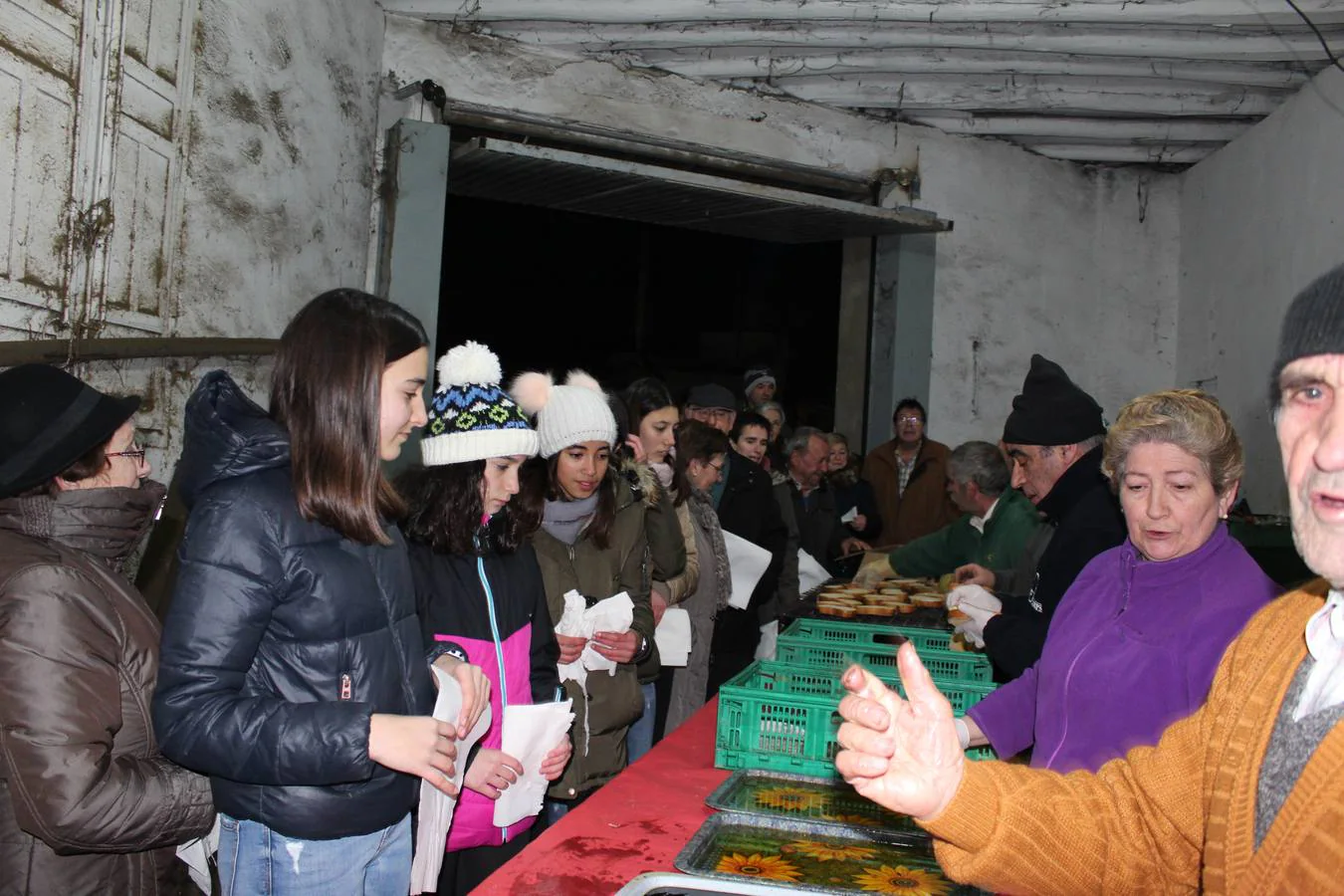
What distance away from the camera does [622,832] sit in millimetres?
2264

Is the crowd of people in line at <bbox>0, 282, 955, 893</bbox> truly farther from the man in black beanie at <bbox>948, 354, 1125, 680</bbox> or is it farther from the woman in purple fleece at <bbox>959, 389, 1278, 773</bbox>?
the man in black beanie at <bbox>948, 354, 1125, 680</bbox>

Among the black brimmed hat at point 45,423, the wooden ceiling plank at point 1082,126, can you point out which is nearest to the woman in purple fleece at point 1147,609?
the black brimmed hat at point 45,423

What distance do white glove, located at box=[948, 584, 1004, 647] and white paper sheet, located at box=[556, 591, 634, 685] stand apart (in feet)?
3.58

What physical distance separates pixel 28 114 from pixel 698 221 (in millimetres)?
5198

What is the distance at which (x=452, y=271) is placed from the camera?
1220 cm

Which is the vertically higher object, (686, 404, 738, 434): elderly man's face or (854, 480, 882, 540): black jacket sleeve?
(686, 404, 738, 434): elderly man's face

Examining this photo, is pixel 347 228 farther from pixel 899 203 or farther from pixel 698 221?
pixel 899 203

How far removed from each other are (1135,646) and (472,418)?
1672mm

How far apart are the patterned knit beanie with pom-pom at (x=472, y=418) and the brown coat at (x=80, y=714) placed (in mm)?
772

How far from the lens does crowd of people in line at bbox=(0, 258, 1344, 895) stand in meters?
1.36

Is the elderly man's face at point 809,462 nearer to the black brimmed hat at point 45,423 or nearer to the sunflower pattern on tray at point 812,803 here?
the sunflower pattern on tray at point 812,803

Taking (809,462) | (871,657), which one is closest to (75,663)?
(871,657)

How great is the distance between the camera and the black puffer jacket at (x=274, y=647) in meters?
1.85

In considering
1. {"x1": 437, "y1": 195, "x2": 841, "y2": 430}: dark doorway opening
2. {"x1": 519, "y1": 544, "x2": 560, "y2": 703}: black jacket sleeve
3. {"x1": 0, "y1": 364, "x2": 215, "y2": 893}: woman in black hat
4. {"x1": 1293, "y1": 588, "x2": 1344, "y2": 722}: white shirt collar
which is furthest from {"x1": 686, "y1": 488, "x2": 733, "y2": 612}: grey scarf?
{"x1": 437, "y1": 195, "x2": 841, "y2": 430}: dark doorway opening
